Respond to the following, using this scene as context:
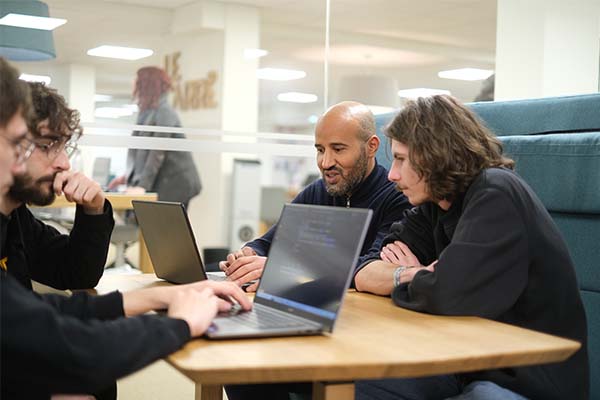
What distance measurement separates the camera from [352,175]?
2.56 meters

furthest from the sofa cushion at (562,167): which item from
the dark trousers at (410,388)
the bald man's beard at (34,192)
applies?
the bald man's beard at (34,192)

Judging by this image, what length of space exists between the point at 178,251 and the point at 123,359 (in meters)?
0.80

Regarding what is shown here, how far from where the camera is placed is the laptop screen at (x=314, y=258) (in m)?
1.34

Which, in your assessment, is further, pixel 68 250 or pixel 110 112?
pixel 110 112

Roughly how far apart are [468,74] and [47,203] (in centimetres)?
434

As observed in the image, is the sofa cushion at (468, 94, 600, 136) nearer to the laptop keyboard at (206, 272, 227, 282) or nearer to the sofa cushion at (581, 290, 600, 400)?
the sofa cushion at (581, 290, 600, 400)

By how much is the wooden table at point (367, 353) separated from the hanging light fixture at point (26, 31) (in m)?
2.88

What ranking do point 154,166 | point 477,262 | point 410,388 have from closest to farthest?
point 477,262 → point 410,388 → point 154,166

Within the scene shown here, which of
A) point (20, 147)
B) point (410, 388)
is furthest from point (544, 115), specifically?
point (20, 147)

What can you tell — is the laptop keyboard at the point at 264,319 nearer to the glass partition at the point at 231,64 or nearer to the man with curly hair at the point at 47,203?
the man with curly hair at the point at 47,203

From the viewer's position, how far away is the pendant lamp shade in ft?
12.1

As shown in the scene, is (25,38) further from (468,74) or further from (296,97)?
(296,97)

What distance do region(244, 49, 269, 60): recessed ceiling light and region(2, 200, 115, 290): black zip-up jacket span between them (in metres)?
4.15

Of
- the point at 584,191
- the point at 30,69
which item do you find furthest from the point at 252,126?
the point at 584,191
